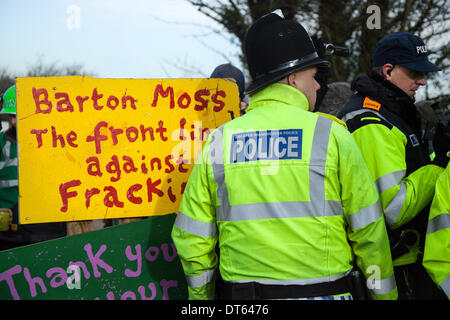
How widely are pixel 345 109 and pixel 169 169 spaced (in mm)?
989

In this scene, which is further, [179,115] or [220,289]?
[179,115]

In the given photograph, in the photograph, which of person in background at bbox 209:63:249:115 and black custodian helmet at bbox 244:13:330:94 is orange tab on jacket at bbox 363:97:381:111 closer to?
black custodian helmet at bbox 244:13:330:94

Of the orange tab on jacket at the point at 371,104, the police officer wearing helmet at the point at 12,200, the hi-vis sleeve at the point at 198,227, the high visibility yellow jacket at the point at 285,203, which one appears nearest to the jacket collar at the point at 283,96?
the high visibility yellow jacket at the point at 285,203

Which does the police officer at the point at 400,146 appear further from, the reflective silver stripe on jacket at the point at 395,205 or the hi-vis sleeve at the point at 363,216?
the hi-vis sleeve at the point at 363,216

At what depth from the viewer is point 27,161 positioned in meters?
2.65

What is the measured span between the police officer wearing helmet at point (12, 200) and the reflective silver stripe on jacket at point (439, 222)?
3374mm

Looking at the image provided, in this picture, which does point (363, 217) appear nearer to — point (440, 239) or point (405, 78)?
point (440, 239)

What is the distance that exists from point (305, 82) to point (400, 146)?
0.64 metres

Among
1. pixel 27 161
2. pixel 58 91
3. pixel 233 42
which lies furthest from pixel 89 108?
pixel 233 42

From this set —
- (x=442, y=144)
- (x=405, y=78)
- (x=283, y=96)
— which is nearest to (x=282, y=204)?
(x=283, y=96)

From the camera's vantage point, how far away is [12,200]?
473 centimetres

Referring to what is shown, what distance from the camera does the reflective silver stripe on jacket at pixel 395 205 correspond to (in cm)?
→ 246

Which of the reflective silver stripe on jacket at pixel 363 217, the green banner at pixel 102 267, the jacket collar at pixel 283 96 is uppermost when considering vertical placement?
the jacket collar at pixel 283 96
